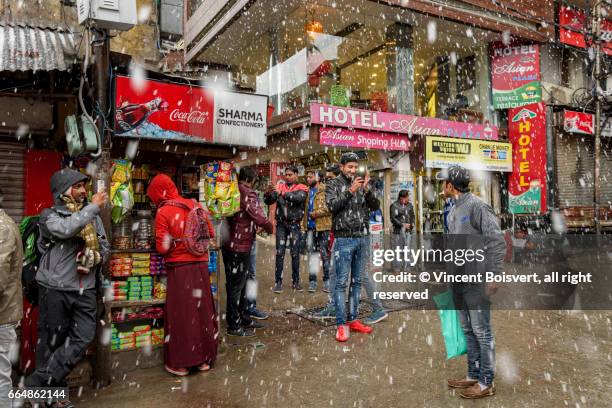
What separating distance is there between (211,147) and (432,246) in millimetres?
9716

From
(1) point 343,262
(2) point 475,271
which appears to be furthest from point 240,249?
(2) point 475,271

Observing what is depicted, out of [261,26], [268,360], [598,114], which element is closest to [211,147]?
[268,360]

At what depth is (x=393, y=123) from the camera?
13742 millimetres

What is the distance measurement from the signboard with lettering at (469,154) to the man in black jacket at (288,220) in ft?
22.5

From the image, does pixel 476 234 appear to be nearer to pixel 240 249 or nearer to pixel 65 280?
pixel 240 249

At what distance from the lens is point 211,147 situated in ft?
18.2

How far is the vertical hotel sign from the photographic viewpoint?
1511cm

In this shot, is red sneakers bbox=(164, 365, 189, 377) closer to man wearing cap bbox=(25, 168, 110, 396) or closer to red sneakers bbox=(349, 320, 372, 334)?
man wearing cap bbox=(25, 168, 110, 396)

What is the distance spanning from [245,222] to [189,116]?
1692 millimetres

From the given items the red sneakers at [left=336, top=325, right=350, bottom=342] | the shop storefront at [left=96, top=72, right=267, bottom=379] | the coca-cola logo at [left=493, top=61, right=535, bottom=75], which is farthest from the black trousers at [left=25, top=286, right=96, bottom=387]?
the coca-cola logo at [left=493, top=61, right=535, bottom=75]

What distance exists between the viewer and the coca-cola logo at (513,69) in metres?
15.6

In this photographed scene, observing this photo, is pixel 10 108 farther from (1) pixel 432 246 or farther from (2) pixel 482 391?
(1) pixel 432 246

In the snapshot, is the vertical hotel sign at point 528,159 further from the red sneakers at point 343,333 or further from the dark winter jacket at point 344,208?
the red sneakers at point 343,333

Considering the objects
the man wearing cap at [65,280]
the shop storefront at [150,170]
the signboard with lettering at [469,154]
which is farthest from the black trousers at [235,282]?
the signboard with lettering at [469,154]
